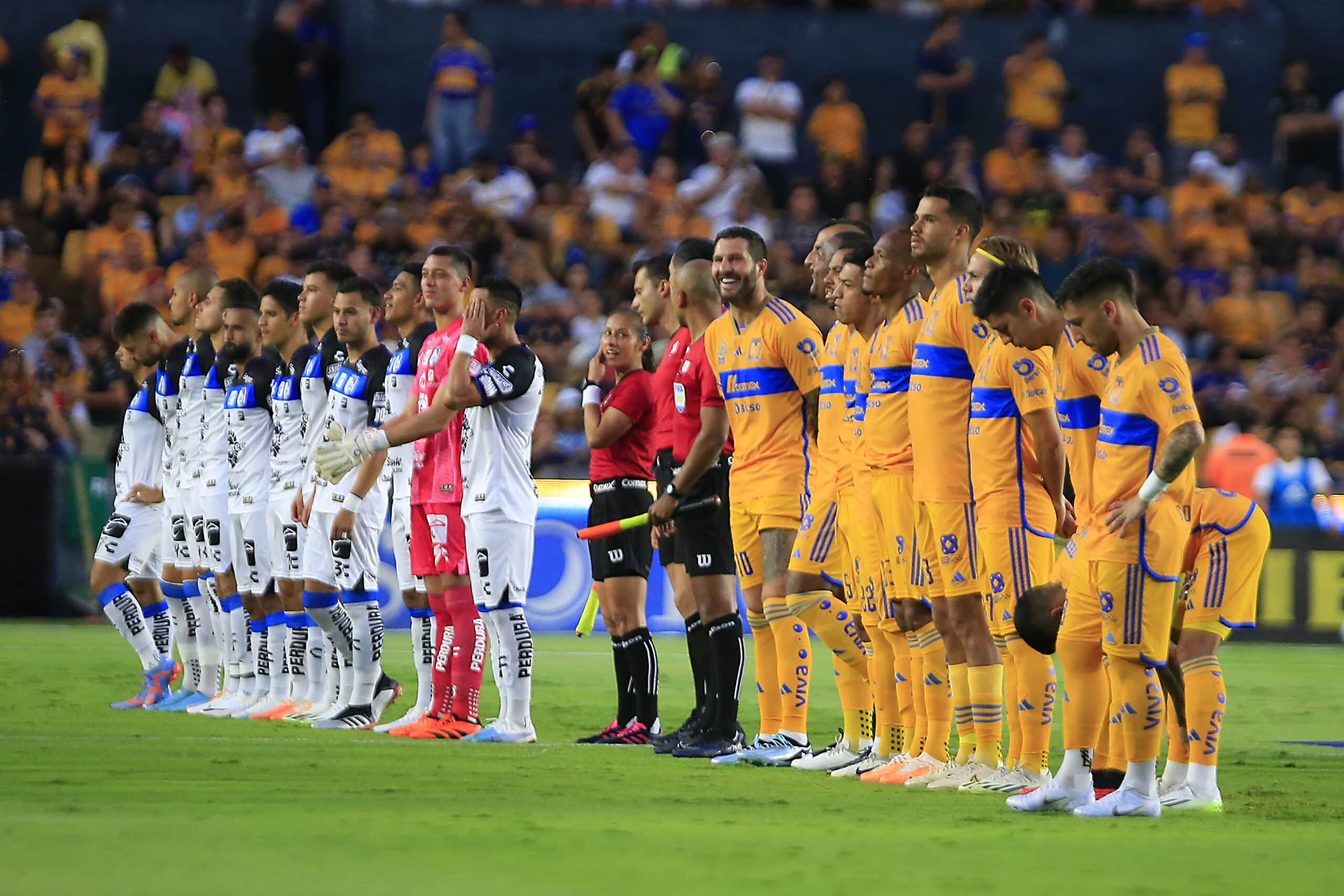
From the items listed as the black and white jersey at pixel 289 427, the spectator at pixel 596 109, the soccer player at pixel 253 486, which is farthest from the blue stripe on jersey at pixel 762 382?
the spectator at pixel 596 109

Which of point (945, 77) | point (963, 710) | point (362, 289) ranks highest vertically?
point (945, 77)

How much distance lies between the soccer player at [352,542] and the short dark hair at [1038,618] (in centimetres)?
457

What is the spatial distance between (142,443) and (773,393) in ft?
16.8

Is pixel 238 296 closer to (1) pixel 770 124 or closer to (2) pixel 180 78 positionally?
(2) pixel 180 78

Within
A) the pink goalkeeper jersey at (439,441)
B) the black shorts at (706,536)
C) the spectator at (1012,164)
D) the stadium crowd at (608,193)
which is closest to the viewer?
the black shorts at (706,536)

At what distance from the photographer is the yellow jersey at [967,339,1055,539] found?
787 cm

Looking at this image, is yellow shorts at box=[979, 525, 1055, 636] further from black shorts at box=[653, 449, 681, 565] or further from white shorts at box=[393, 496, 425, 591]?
white shorts at box=[393, 496, 425, 591]

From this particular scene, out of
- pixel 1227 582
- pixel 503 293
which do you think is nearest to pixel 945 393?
pixel 1227 582

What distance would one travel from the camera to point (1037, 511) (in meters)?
7.94

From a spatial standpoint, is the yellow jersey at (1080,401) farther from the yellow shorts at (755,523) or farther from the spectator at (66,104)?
the spectator at (66,104)

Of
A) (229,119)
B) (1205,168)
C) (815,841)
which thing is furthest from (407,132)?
(815,841)

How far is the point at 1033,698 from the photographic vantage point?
26.1 ft

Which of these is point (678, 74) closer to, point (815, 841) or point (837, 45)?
point (837, 45)

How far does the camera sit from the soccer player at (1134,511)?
23.6 ft
